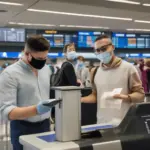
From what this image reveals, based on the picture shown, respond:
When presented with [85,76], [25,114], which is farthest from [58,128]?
[85,76]

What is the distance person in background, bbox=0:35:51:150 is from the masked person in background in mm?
393

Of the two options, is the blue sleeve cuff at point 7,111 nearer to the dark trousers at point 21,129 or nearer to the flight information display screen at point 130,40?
the dark trousers at point 21,129

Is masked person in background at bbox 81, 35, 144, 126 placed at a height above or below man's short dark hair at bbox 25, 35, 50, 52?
below

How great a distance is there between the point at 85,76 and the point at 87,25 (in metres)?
2.82

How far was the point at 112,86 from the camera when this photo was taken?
2.45 meters

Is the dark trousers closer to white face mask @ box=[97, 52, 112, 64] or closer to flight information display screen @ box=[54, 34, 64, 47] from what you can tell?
white face mask @ box=[97, 52, 112, 64]

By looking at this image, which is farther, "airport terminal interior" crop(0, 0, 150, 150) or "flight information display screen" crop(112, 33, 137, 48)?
"flight information display screen" crop(112, 33, 137, 48)

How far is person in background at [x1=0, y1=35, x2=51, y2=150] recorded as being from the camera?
2.05 metres

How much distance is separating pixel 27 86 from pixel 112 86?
690 mm

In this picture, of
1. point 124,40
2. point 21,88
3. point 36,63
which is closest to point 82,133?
point 21,88

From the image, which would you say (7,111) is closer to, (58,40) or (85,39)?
(58,40)

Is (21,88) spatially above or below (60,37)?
below

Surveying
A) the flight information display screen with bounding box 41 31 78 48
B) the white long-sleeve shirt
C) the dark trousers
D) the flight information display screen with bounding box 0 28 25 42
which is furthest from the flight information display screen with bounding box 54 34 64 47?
the dark trousers

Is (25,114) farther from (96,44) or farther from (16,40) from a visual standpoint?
(16,40)
